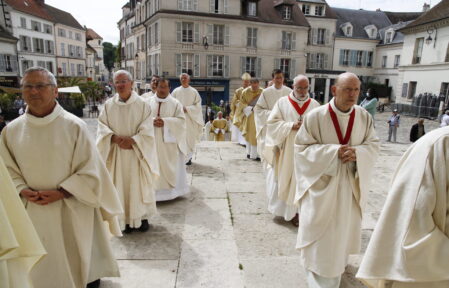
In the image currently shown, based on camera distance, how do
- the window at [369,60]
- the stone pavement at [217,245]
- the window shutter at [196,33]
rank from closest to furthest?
the stone pavement at [217,245] → the window shutter at [196,33] → the window at [369,60]

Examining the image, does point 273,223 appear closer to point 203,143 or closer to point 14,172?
point 14,172

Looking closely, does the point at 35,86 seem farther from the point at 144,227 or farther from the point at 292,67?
the point at 292,67

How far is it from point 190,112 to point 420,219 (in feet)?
20.9

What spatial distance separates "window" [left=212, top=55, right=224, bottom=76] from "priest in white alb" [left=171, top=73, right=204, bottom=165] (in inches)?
943

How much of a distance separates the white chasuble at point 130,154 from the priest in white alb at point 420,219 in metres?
3.12

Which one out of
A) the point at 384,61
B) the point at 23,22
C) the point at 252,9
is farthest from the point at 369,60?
the point at 23,22

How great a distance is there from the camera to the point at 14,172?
279 cm

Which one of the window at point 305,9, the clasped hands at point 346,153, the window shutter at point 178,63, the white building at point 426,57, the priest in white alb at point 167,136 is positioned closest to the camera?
the clasped hands at point 346,153

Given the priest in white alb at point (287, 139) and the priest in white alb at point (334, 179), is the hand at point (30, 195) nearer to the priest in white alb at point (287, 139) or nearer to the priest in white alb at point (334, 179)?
the priest in white alb at point (334, 179)

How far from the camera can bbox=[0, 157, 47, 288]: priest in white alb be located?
66.0 inches

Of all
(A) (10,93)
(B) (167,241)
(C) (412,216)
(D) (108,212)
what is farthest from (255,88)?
(A) (10,93)

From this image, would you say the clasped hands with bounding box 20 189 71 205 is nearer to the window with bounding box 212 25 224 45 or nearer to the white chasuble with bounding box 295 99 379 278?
the white chasuble with bounding box 295 99 379 278

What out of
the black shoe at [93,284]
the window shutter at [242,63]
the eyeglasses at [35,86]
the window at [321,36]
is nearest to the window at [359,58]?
the window at [321,36]

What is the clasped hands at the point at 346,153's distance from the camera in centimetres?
320
